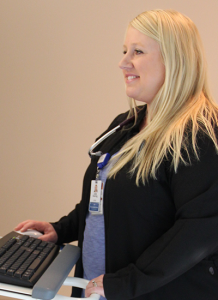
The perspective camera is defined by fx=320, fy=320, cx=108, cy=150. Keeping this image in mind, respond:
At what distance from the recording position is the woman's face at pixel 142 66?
1.10 m

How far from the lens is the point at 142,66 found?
1.12 metres

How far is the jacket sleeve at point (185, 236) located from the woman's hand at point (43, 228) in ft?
1.30

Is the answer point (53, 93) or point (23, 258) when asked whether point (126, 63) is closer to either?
point (23, 258)

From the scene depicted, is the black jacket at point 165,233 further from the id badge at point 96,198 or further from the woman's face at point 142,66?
the woman's face at point 142,66

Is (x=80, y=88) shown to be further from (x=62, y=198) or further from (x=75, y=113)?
(x=62, y=198)

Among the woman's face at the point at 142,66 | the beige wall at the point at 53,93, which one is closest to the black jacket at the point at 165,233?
the woman's face at the point at 142,66

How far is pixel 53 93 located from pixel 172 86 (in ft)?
5.33

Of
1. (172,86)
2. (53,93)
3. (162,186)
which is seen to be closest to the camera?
(162,186)

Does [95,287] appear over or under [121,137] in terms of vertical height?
under

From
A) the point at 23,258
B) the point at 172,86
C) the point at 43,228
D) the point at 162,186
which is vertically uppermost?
the point at 172,86

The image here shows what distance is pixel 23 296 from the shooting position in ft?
A: 2.57

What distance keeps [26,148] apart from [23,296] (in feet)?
6.34

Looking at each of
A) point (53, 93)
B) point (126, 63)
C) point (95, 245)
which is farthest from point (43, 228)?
point (53, 93)

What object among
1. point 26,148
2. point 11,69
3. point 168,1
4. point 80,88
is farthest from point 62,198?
point 168,1
